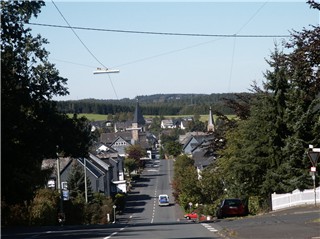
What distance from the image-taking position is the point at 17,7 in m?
26.3

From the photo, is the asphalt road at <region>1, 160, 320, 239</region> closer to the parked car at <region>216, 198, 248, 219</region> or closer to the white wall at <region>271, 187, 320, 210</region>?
the parked car at <region>216, 198, 248, 219</region>

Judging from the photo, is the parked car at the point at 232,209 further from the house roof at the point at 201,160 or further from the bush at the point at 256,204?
the house roof at the point at 201,160

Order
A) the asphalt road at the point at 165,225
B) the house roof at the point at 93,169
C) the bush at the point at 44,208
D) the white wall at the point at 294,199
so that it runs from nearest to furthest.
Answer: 1. the asphalt road at the point at 165,225
2. the white wall at the point at 294,199
3. the bush at the point at 44,208
4. the house roof at the point at 93,169

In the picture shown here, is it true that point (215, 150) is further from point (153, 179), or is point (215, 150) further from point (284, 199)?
point (153, 179)

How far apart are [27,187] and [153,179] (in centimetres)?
9420

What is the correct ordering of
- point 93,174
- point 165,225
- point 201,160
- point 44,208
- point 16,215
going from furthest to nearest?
point 201,160 < point 93,174 < point 44,208 < point 16,215 < point 165,225

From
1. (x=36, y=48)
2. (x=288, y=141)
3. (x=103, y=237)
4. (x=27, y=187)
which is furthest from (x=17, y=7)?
(x=288, y=141)

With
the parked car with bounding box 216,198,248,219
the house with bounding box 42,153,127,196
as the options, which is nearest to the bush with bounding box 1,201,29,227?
the parked car with bounding box 216,198,248,219

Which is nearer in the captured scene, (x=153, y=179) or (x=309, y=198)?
(x=309, y=198)

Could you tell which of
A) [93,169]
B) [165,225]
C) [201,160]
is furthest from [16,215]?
[201,160]

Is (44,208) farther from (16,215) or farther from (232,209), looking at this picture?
(232,209)

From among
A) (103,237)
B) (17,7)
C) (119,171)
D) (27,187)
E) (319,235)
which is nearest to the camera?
(319,235)

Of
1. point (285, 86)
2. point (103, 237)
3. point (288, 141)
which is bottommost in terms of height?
point (103, 237)

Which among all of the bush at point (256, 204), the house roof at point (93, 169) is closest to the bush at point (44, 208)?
the bush at point (256, 204)
